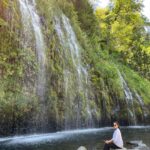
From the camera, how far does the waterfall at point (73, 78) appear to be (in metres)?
20.8

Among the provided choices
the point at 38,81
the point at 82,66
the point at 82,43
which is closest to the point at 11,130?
the point at 38,81

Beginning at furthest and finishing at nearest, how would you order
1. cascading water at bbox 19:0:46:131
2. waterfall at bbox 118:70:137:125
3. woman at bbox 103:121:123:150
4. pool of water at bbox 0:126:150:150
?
waterfall at bbox 118:70:137:125 < cascading water at bbox 19:0:46:131 < pool of water at bbox 0:126:150:150 < woman at bbox 103:121:123:150

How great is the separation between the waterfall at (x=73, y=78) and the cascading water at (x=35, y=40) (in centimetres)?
226

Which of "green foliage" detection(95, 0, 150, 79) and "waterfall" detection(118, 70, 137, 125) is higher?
"green foliage" detection(95, 0, 150, 79)

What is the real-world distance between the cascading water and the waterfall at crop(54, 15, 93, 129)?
7.41 feet

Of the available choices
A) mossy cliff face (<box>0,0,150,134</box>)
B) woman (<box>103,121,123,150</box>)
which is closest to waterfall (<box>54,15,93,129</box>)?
mossy cliff face (<box>0,0,150,134</box>)

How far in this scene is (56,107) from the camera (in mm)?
19109

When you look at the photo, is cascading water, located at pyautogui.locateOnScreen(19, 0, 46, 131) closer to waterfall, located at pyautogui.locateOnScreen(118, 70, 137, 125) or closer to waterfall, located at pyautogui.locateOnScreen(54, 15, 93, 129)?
waterfall, located at pyautogui.locateOnScreen(54, 15, 93, 129)

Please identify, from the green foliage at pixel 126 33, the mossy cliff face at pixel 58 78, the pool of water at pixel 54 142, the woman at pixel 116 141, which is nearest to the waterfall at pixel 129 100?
the mossy cliff face at pixel 58 78

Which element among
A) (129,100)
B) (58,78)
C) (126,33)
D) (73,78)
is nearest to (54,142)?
(58,78)

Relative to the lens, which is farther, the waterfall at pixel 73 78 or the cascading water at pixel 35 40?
the waterfall at pixel 73 78

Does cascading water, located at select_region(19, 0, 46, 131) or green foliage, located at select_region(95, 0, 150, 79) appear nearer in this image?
cascading water, located at select_region(19, 0, 46, 131)

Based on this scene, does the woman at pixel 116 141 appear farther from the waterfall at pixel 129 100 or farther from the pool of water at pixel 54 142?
the waterfall at pixel 129 100

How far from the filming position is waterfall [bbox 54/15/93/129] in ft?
68.1
